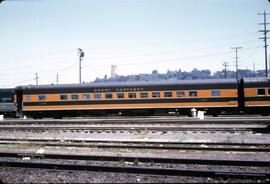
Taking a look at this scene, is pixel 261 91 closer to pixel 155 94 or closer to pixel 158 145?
pixel 155 94

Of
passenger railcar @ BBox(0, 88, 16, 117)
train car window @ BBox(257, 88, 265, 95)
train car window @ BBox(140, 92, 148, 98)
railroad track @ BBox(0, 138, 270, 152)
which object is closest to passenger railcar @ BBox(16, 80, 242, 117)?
train car window @ BBox(140, 92, 148, 98)

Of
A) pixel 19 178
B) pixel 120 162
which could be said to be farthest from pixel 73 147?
pixel 19 178

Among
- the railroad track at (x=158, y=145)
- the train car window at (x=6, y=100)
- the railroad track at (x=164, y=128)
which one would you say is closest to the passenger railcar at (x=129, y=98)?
the train car window at (x=6, y=100)

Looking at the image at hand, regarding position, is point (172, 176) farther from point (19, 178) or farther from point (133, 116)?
point (133, 116)

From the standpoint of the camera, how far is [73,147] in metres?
14.1

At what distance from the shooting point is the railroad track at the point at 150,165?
8.38m

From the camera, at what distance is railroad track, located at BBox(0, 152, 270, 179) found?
27.5 ft

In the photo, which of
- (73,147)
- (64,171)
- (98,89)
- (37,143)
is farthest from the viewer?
(98,89)

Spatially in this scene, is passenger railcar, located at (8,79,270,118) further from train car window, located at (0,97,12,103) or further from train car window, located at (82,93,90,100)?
train car window, located at (0,97,12,103)

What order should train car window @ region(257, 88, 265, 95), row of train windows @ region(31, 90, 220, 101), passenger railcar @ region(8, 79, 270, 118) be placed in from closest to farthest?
train car window @ region(257, 88, 265, 95) → passenger railcar @ region(8, 79, 270, 118) → row of train windows @ region(31, 90, 220, 101)

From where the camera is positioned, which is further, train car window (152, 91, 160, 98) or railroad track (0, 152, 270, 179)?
train car window (152, 91, 160, 98)

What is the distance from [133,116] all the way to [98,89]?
459 centimetres

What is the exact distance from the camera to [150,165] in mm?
9859

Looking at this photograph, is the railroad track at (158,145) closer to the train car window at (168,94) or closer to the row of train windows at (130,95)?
the row of train windows at (130,95)
